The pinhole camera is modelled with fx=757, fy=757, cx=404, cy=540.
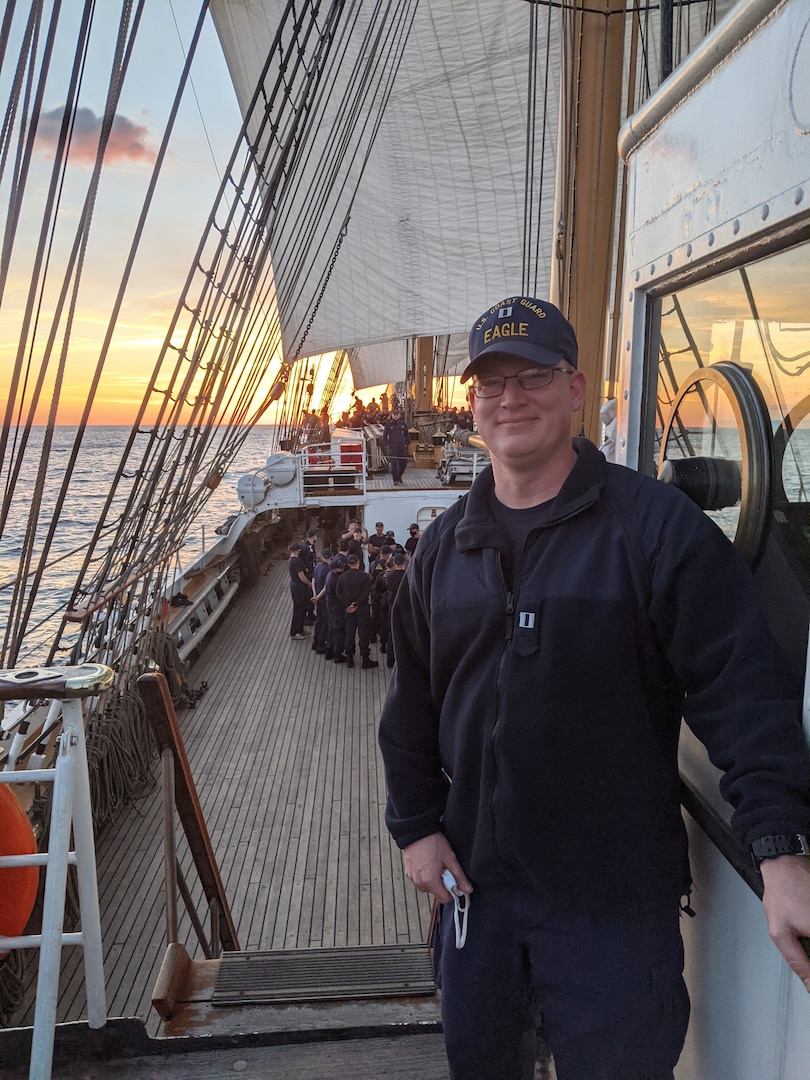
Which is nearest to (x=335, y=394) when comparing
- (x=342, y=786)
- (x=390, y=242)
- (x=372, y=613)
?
(x=390, y=242)

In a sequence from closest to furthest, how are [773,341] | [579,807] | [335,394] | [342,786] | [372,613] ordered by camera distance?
[579,807]
[773,341]
[342,786]
[372,613]
[335,394]

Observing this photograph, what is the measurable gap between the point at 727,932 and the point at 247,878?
443 centimetres

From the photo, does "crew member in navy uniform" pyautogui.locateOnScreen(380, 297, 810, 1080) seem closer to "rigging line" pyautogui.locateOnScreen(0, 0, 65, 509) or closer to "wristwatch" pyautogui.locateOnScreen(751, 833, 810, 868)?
"wristwatch" pyautogui.locateOnScreen(751, 833, 810, 868)

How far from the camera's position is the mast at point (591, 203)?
503 centimetres

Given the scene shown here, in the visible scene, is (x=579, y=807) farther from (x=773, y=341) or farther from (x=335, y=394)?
(x=335, y=394)

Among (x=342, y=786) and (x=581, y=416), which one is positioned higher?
(x=581, y=416)

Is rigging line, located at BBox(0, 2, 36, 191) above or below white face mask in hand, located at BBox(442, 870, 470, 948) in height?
above

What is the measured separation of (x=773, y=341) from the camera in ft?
5.14

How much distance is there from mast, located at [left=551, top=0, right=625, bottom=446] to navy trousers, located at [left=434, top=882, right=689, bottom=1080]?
3846 millimetres

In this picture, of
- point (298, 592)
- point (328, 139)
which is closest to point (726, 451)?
point (298, 592)

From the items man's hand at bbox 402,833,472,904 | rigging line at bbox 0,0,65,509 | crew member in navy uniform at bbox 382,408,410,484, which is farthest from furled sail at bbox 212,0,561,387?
man's hand at bbox 402,833,472,904

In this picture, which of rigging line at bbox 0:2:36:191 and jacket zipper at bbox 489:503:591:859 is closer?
jacket zipper at bbox 489:503:591:859

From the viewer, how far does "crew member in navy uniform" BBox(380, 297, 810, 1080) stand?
1277 millimetres

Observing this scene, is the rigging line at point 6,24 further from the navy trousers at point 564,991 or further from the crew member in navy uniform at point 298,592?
the crew member in navy uniform at point 298,592
